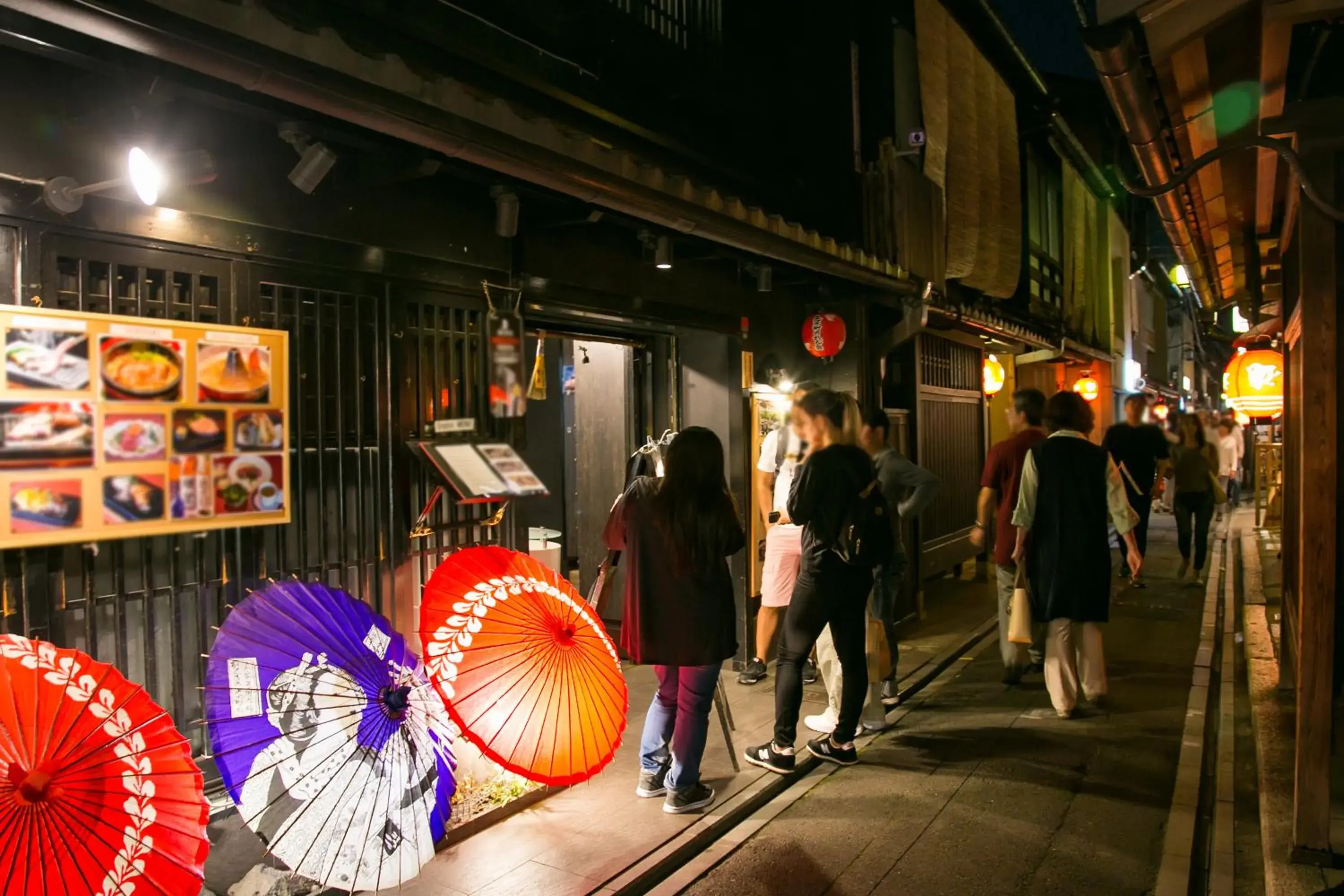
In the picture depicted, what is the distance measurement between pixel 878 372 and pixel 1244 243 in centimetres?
415

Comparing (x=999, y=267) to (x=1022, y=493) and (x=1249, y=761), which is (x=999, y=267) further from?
(x=1249, y=761)

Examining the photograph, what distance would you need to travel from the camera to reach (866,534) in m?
6.47

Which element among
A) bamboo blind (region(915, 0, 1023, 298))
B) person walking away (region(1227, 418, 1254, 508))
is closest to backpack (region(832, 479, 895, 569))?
bamboo blind (region(915, 0, 1023, 298))

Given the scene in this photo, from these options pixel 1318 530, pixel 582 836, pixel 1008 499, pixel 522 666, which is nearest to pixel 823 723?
pixel 582 836

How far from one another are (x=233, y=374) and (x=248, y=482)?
1.98 feet

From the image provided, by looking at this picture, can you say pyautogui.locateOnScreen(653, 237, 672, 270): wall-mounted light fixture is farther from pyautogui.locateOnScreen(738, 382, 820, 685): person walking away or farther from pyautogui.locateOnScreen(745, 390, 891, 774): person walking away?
pyautogui.locateOnScreen(745, 390, 891, 774): person walking away

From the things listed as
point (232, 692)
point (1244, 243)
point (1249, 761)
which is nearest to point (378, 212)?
point (232, 692)

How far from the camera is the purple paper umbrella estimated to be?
3951 millimetres

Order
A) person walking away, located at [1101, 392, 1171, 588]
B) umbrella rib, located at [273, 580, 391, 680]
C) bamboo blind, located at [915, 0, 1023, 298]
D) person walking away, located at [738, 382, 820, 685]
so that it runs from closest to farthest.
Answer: umbrella rib, located at [273, 580, 391, 680]
person walking away, located at [738, 382, 820, 685]
bamboo blind, located at [915, 0, 1023, 298]
person walking away, located at [1101, 392, 1171, 588]

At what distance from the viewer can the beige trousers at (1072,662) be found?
25.8 ft

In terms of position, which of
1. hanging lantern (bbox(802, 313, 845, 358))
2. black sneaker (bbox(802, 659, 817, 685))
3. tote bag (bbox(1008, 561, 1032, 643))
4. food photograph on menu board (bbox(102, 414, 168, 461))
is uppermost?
hanging lantern (bbox(802, 313, 845, 358))

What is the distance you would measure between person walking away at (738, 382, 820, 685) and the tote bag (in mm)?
1923

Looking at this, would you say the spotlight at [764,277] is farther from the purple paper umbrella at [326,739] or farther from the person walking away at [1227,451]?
the person walking away at [1227,451]

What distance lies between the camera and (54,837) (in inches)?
120
